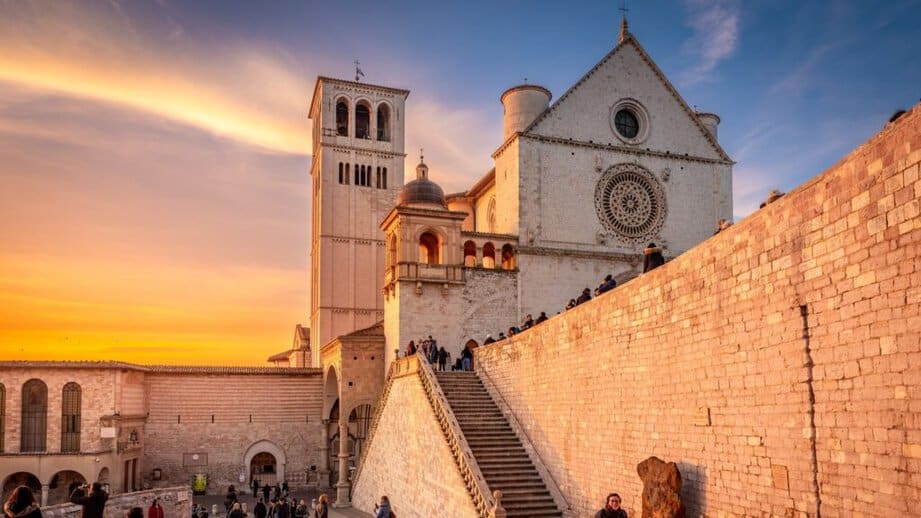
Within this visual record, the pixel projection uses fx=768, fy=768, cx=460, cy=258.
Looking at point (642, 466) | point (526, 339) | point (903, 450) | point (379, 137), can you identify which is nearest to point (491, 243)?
point (526, 339)

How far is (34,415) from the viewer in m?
31.3

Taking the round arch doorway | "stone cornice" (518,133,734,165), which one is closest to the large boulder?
"stone cornice" (518,133,734,165)

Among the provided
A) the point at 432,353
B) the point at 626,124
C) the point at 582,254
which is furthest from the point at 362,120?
the point at 432,353

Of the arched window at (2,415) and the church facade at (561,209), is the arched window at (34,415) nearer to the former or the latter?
the arched window at (2,415)

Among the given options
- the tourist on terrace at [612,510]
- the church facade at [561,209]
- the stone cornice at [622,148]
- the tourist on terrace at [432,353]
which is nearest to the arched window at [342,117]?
the church facade at [561,209]

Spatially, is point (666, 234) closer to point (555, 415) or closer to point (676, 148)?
point (676, 148)

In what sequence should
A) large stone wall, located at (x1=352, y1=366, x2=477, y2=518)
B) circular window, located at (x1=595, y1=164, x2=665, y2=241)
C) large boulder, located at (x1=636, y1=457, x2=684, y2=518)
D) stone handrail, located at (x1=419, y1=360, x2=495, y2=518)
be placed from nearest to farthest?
large boulder, located at (x1=636, y1=457, x2=684, y2=518)
stone handrail, located at (x1=419, y1=360, x2=495, y2=518)
large stone wall, located at (x1=352, y1=366, x2=477, y2=518)
circular window, located at (x1=595, y1=164, x2=665, y2=241)

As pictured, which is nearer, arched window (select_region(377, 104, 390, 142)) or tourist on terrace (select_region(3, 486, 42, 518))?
tourist on terrace (select_region(3, 486, 42, 518))

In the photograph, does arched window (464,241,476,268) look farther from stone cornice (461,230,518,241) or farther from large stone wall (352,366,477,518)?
large stone wall (352,366,477,518)

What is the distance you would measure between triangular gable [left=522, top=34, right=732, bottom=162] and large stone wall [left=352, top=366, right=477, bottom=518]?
11.6 metres

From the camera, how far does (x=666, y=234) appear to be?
30703mm

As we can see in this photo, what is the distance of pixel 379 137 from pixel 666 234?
27.4 meters

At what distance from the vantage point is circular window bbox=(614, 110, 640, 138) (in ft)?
99.9

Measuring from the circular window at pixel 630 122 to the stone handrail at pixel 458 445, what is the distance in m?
13.8
